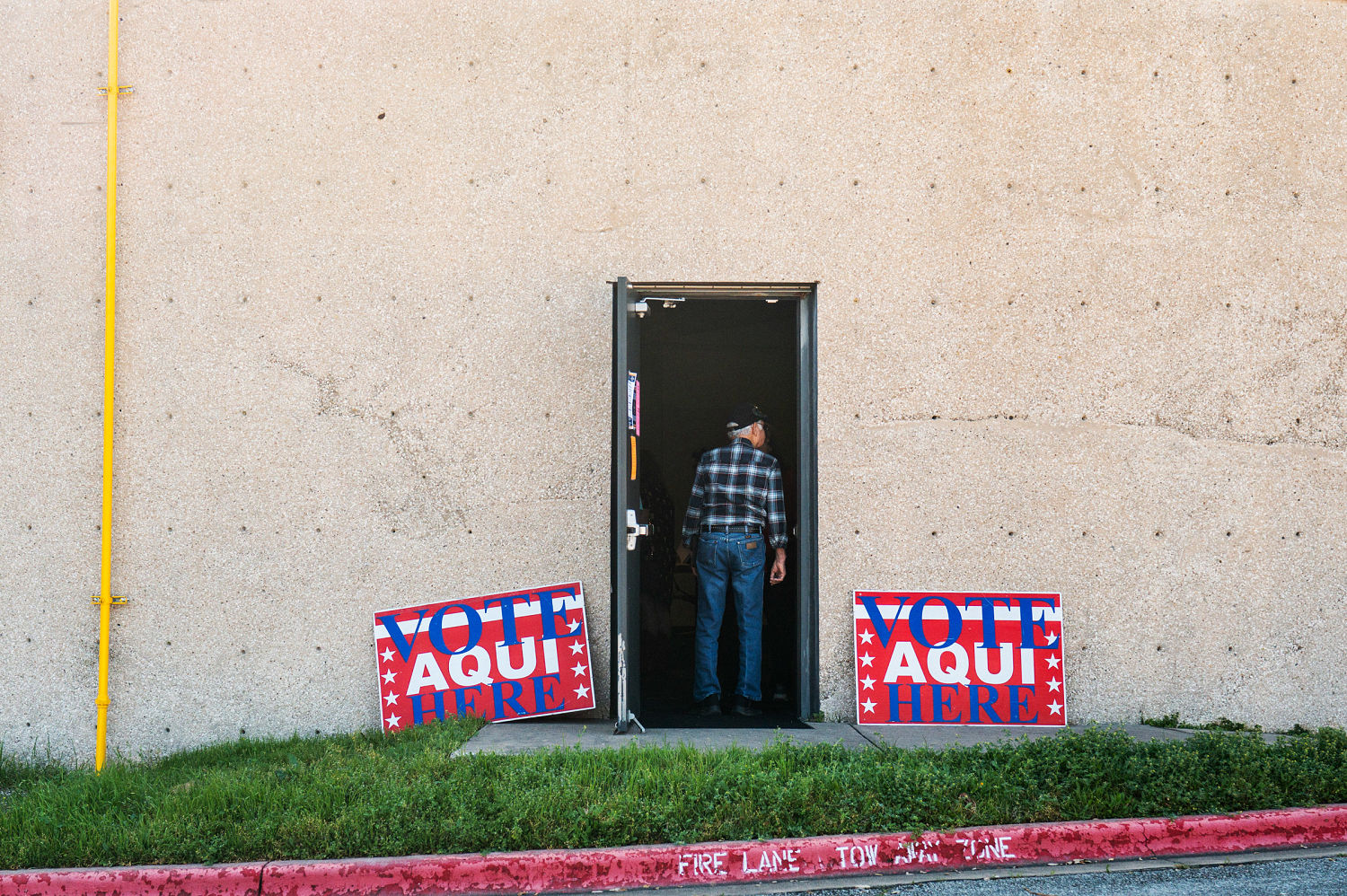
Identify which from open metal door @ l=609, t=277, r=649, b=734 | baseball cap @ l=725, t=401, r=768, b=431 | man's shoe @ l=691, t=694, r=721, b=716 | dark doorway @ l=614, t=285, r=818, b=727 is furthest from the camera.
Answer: baseball cap @ l=725, t=401, r=768, b=431

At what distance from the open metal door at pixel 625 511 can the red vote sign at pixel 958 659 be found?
4.52ft

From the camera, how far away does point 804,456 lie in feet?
20.3

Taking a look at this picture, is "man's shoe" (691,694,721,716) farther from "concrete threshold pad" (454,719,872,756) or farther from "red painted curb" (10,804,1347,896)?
"red painted curb" (10,804,1347,896)

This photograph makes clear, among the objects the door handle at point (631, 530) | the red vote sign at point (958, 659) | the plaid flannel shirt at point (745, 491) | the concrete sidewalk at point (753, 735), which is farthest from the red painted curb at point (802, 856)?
the plaid flannel shirt at point (745, 491)

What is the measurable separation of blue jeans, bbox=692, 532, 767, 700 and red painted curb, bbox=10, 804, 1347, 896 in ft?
7.74

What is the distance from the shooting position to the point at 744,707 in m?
6.25

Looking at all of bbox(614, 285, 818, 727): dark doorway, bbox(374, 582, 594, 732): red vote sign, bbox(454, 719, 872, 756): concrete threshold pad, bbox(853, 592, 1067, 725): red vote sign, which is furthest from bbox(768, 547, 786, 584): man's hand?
bbox(374, 582, 594, 732): red vote sign

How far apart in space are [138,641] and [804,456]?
14.2ft

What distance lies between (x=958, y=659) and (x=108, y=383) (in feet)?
18.2

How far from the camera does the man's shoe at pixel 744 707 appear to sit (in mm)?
6250

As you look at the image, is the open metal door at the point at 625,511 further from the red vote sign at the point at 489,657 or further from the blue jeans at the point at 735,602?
the blue jeans at the point at 735,602

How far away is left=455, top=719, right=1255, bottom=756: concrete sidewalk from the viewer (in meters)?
5.23

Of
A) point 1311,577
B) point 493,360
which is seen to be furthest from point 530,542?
point 1311,577

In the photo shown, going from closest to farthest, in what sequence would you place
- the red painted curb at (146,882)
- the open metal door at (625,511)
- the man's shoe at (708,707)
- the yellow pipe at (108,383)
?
the red painted curb at (146,882) < the open metal door at (625,511) < the yellow pipe at (108,383) < the man's shoe at (708,707)
